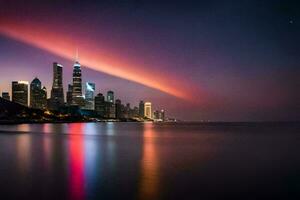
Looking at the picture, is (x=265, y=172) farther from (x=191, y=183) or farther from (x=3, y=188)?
(x=3, y=188)

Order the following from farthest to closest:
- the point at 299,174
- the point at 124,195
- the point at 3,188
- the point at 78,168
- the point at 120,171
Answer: the point at 78,168
the point at 120,171
the point at 299,174
the point at 3,188
the point at 124,195

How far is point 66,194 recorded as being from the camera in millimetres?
21234

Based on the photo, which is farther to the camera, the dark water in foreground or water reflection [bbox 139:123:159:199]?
the dark water in foreground

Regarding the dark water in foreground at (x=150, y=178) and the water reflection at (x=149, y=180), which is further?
the dark water in foreground at (x=150, y=178)

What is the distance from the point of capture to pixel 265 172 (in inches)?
1187

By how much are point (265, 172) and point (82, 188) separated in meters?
14.6

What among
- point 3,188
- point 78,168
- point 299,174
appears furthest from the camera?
point 78,168

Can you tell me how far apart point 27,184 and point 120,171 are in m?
8.45

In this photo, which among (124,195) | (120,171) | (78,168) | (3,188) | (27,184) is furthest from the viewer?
(78,168)

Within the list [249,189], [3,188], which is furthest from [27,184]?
[249,189]

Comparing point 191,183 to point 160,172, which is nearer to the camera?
point 191,183

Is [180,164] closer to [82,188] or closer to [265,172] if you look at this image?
[265,172]

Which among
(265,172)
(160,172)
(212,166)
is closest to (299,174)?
(265,172)

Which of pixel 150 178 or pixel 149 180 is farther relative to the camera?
pixel 150 178
